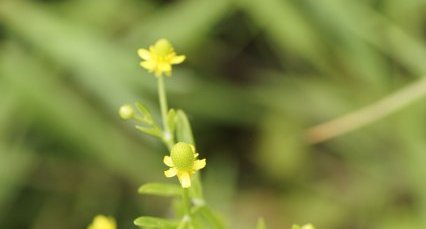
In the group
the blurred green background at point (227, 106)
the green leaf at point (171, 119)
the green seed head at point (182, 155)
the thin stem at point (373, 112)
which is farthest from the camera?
the blurred green background at point (227, 106)

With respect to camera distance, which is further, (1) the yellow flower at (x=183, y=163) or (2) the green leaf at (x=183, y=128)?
(2) the green leaf at (x=183, y=128)

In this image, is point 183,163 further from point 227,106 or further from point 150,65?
point 227,106

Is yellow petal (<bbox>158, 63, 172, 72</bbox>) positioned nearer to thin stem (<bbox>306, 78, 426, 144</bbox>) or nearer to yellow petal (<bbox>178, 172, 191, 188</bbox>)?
yellow petal (<bbox>178, 172, 191, 188</bbox>)

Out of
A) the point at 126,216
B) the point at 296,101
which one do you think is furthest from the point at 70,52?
the point at 296,101

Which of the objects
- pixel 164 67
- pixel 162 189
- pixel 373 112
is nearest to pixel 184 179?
pixel 162 189

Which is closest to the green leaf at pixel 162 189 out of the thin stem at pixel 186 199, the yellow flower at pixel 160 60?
the thin stem at pixel 186 199

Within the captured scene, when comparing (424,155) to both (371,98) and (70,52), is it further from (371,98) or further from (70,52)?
(70,52)

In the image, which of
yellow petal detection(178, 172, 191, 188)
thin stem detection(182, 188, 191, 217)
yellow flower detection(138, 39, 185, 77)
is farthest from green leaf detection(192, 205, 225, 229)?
yellow flower detection(138, 39, 185, 77)

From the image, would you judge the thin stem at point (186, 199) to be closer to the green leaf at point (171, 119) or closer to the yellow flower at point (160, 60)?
the green leaf at point (171, 119)

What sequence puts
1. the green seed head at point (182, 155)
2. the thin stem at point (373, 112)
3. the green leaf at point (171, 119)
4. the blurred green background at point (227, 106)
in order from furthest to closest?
the blurred green background at point (227, 106)
the thin stem at point (373, 112)
the green leaf at point (171, 119)
the green seed head at point (182, 155)
